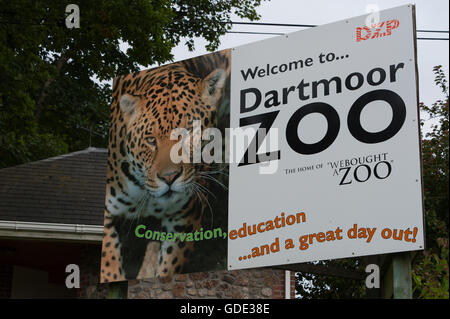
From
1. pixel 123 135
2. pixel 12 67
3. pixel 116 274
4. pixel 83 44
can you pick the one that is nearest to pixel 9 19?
pixel 12 67

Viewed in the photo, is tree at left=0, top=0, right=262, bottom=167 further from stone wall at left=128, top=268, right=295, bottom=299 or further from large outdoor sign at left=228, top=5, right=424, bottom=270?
large outdoor sign at left=228, top=5, right=424, bottom=270

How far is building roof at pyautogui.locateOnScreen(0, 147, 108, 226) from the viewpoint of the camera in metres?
10.8

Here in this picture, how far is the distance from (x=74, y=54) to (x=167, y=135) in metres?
11.2

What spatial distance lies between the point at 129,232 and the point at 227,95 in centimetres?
167

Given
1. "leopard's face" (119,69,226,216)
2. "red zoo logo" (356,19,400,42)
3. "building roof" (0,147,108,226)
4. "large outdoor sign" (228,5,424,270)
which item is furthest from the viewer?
"building roof" (0,147,108,226)

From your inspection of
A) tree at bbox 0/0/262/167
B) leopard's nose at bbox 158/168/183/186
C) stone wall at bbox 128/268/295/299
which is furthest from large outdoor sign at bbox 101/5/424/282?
tree at bbox 0/0/262/167

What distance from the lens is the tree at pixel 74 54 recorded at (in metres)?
13.4

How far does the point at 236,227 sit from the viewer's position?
21.4ft

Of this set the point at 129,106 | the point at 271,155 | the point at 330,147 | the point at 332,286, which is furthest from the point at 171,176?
the point at 332,286

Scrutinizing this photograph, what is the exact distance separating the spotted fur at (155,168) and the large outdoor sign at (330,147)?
0.42 meters

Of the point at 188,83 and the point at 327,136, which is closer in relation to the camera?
the point at 327,136

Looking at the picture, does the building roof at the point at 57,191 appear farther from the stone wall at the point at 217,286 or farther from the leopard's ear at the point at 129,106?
the leopard's ear at the point at 129,106
